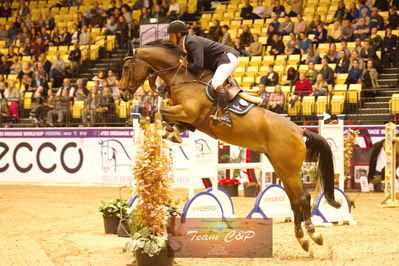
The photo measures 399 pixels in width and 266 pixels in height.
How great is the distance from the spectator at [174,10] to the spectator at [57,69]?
388cm

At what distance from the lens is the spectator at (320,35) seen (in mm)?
19344

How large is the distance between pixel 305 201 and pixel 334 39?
1136 cm

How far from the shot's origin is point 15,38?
25969 millimetres

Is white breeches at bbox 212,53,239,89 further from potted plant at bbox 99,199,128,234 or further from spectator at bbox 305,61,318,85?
spectator at bbox 305,61,318,85

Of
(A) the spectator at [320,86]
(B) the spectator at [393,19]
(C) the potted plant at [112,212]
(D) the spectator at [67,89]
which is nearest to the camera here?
(C) the potted plant at [112,212]

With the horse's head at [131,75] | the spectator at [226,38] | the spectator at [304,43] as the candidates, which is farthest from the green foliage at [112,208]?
the spectator at [304,43]

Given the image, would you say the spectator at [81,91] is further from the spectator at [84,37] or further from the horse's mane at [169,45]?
the horse's mane at [169,45]

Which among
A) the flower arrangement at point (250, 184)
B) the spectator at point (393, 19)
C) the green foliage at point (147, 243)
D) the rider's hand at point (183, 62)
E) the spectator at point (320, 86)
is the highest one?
the spectator at point (393, 19)

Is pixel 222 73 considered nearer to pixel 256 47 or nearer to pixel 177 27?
pixel 177 27

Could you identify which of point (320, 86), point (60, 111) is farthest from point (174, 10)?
point (320, 86)

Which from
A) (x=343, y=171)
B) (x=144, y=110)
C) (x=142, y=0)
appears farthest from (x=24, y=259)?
(x=142, y=0)

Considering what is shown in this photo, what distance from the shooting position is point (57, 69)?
22.6m

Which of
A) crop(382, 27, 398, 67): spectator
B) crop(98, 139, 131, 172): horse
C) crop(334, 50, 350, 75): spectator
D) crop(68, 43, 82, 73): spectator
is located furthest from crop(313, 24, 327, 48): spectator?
crop(68, 43, 82, 73): spectator

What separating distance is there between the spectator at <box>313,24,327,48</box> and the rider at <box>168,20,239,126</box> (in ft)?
38.1
